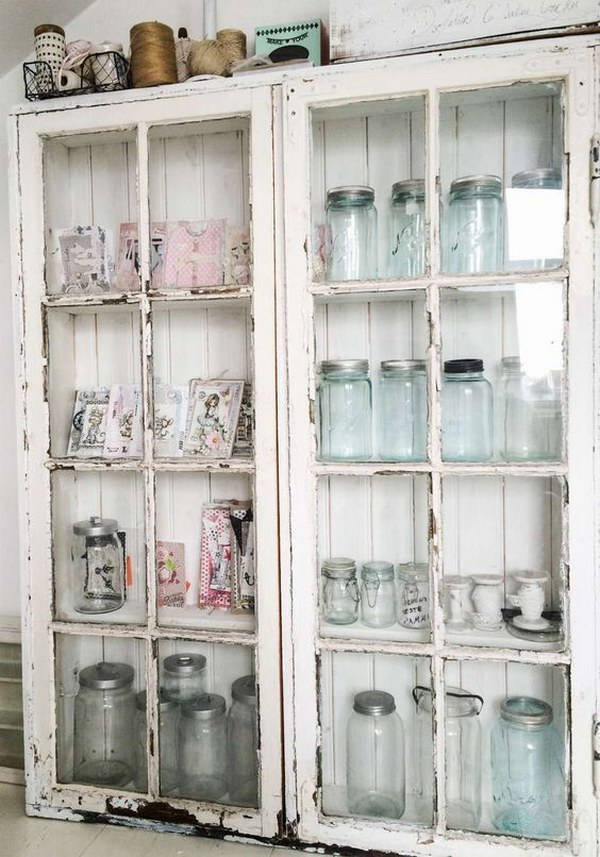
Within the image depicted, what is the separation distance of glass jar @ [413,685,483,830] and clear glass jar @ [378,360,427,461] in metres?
0.55

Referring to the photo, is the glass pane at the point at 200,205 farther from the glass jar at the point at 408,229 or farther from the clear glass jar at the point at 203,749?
the clear glass jar at the point at 203,749

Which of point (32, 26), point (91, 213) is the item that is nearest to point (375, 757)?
point (91, 213)

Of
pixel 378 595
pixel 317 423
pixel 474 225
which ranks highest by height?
pixel 474 225

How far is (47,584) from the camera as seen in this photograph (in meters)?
1.81

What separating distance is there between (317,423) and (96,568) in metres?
0.71

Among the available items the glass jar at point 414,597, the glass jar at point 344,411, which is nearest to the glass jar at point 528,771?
the glass jar at point 414,597

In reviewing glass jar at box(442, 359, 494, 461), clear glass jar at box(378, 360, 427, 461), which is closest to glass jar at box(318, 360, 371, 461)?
clear glass jar at box(378, 360, 427, 461)

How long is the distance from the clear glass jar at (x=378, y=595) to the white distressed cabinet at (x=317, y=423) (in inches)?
1.2

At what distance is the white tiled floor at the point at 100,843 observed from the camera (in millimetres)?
1655

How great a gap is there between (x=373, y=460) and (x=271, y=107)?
2.72ft

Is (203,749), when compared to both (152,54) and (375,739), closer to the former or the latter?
(375,739)

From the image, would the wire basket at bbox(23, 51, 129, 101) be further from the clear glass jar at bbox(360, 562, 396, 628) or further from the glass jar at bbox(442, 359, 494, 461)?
the clear glass jar at bbox(360, 562, 396, 628)

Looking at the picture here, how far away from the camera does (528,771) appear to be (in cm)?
166

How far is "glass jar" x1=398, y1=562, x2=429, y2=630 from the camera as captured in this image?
1665 millimetres
